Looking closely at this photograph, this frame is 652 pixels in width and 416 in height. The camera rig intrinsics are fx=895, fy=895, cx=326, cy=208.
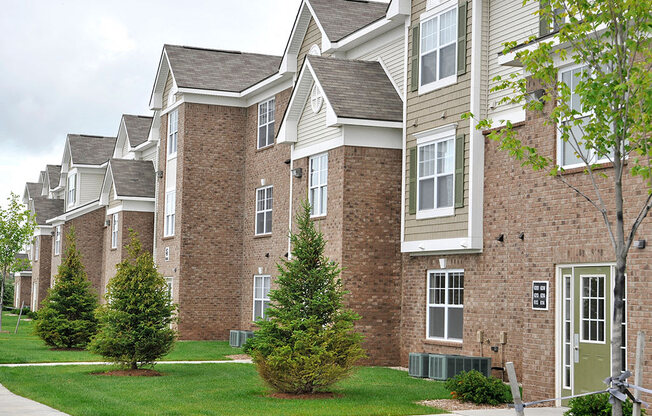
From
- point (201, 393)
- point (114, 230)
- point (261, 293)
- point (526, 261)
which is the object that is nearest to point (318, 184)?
point (261, 293)

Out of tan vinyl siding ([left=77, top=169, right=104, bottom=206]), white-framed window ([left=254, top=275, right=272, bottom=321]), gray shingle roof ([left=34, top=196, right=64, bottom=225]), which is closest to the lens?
white-framed window ([left=254, top=275, right=272, bottom=321])

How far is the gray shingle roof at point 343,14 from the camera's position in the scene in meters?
27.2

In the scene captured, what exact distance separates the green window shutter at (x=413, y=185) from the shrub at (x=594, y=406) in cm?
960

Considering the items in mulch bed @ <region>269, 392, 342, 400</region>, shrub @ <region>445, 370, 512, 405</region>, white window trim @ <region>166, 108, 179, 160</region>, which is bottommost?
mulch bed @ <region>269, 392, 342, 400</region>

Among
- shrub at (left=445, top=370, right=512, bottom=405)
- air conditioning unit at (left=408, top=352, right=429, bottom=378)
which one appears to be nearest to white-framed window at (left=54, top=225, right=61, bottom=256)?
air conditioning unit at (left=408, top=352, right=429, bottom=378)

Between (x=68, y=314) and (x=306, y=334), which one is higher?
(x=306, y=334)

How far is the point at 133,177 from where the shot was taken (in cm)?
4153

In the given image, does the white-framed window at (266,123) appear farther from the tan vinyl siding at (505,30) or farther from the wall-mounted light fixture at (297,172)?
Answer: the tan vinyl siding at (505,30)

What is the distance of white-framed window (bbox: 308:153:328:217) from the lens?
24766 mm

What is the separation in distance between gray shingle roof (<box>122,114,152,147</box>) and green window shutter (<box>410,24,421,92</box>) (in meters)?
25.7

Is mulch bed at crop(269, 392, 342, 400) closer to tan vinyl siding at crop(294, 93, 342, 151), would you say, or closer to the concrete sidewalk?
the concrete sidewalk

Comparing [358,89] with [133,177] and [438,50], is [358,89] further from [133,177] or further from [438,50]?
[133,177]

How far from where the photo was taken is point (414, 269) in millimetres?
22750

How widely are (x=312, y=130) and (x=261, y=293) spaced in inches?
349
